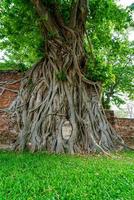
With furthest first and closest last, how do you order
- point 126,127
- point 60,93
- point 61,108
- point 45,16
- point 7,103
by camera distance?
point 126,127
point 7,103
point 60,93
point 61,108
point 45,16

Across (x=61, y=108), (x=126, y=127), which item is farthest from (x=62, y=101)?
(x=126, y=127)

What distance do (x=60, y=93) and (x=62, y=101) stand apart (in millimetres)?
202

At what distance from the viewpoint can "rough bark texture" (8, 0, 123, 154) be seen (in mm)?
7555

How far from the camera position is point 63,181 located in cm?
398

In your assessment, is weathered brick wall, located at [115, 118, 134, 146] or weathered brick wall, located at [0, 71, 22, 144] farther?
weathered brick wall, located at [115, 118, 134, 146]

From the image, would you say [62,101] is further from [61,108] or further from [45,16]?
[45,16]

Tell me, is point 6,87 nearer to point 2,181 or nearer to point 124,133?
point 124,133

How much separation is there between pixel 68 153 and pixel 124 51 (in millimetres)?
11039

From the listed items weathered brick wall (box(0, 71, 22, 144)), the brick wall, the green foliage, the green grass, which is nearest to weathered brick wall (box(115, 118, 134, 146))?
the brick wall

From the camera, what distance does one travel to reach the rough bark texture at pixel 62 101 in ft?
24.8

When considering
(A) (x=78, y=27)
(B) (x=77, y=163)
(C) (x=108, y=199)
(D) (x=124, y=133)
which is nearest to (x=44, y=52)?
(A) (x=78, y=27)

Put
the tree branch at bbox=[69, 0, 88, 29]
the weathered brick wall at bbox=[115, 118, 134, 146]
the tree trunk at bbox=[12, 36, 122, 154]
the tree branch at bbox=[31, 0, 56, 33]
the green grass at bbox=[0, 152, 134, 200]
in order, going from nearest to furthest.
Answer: the green grass at bbox=[0, 152, 134, 200]
the tree trunk at bbox=[12, 36, 122, 154]
the tree branch at bbox=[31, 0, 56, 33]
the tree branch at bbox=[69, 0, 88, 29]
the weathered brick wall at bbox=[115, 118, 134, 146]

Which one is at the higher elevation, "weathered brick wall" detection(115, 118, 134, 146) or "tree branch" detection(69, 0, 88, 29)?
"tree branch" detection(69, 0, 88, 29)

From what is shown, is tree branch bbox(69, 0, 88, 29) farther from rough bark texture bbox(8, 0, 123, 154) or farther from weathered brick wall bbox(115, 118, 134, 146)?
weathered brick wall bbox(115, 118, 134, 146)
